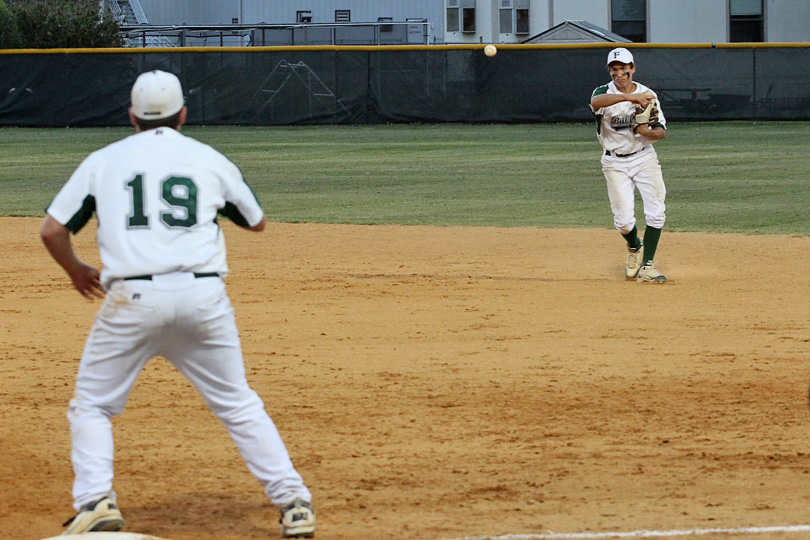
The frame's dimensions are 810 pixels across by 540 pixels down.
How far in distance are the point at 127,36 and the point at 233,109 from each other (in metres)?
9.39

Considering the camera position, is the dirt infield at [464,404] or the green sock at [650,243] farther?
the green sock at [650,243]

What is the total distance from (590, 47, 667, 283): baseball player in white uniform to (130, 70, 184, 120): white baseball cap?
581 cm

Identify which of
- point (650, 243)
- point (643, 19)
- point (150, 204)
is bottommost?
point (650, 243)

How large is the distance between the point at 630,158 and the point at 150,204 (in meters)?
6.39

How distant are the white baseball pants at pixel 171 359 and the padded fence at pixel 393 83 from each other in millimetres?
26227

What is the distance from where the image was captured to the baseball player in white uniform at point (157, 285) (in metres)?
3.85

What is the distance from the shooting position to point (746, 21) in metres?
37.5

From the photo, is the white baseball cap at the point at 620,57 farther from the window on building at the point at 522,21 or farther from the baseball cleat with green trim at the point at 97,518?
the window on building at the point at 522,21

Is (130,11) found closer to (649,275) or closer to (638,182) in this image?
(638,182)

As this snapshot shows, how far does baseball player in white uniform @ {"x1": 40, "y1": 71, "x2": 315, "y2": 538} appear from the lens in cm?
385

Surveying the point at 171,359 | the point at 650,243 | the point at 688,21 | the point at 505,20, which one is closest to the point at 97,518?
the point at 171,359

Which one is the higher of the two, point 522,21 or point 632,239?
point 522,21

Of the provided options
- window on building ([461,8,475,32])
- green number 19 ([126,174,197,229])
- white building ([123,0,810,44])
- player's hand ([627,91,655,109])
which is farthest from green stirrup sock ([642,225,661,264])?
window on building ([461,8,475,32])

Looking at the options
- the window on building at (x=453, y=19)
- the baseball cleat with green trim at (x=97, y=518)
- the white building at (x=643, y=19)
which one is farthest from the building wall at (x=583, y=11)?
the baseball cleat with green trim at (x=97, y=518)
